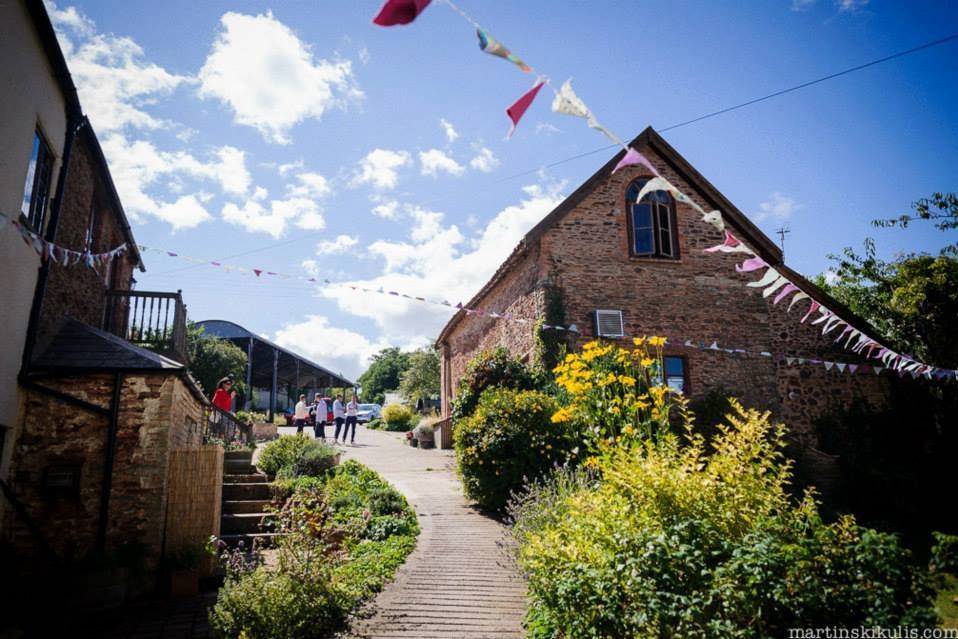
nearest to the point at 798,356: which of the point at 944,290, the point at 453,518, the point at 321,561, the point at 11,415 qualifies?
the point at 944,290

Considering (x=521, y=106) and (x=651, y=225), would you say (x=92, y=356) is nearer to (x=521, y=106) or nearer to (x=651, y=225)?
(x=521, y=106)

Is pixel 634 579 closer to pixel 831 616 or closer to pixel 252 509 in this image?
pixel 831 616

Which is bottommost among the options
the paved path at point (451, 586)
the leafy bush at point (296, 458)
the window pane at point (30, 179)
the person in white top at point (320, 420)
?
the paved path at point (451, 586)

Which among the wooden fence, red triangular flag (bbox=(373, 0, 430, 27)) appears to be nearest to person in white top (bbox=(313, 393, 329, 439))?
the wooden fence

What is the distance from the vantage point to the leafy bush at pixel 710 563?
9.93ft

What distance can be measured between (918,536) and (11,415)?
50.2 ft

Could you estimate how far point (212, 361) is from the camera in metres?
24.5

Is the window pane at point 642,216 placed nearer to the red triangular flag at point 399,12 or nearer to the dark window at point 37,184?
the red triangular flag at point 399,12

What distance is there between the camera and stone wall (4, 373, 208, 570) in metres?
6.60

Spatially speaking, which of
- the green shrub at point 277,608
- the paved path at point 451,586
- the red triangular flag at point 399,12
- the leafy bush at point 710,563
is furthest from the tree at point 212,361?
the red triangular flag at point 399,12

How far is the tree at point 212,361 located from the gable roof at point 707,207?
1617cm

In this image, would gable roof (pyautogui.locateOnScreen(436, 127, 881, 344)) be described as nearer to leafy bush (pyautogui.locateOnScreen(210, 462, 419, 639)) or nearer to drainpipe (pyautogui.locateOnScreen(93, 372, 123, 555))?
leafy bush (pyautogui.locateOnScreen(210, 462, 419, 639))

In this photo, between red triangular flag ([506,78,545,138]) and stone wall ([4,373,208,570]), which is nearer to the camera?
red triangular flag ([506,78,545,138])

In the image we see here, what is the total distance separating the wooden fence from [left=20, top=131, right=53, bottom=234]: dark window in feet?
12.4
